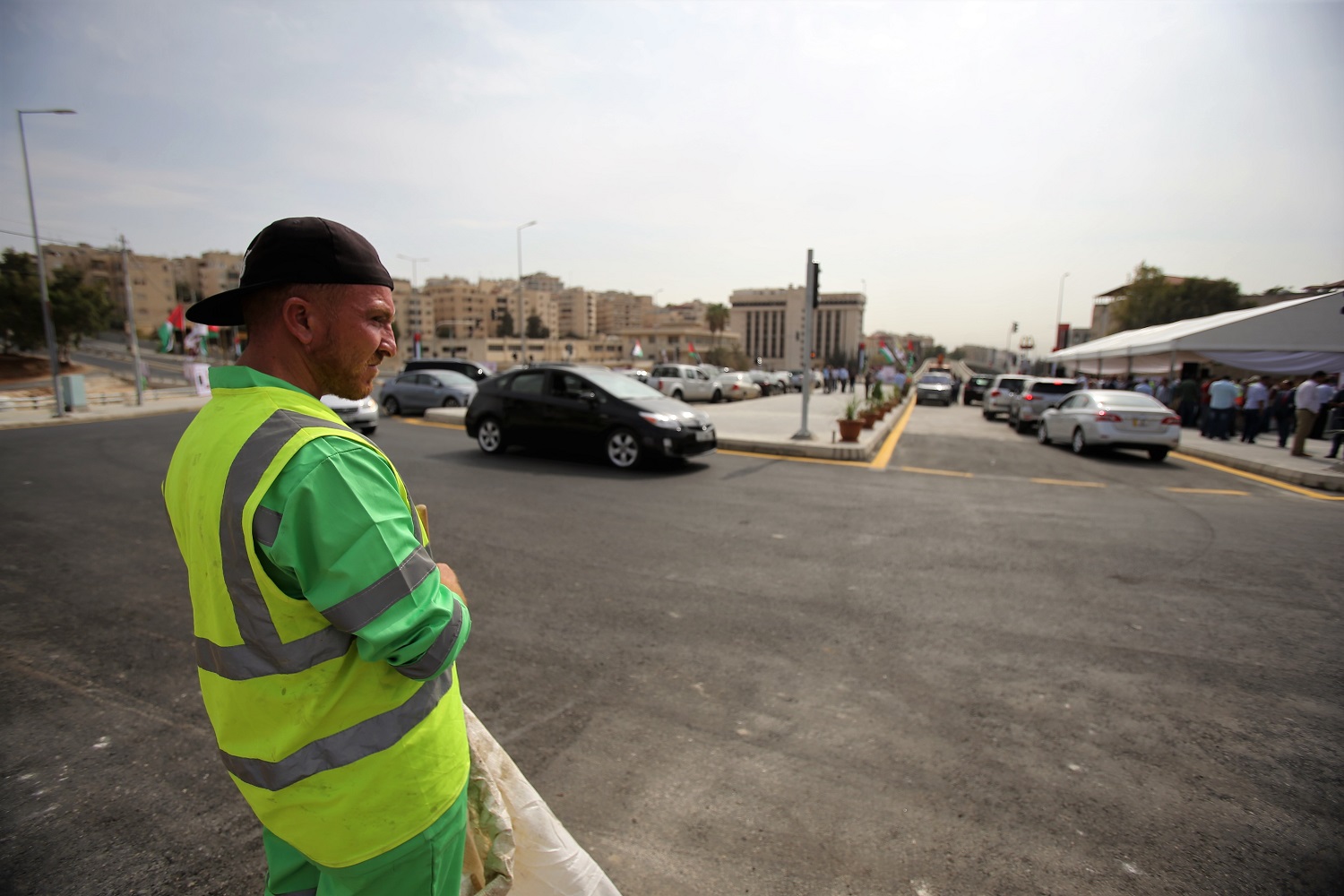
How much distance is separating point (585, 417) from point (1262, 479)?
10416 mm

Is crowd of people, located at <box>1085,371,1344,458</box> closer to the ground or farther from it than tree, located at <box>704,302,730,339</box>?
closer to the ground

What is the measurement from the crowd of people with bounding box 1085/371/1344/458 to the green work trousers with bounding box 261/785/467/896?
1055 cm

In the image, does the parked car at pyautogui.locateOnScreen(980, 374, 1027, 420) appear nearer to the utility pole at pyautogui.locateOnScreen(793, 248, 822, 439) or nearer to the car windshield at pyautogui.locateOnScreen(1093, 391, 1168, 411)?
the car windshield at pyautogui.locateOnScreen(1093, 391, 1168, 411)

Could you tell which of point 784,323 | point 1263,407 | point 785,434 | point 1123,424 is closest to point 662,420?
point 785,434

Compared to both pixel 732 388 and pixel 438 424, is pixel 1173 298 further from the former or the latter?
pixel 438 424

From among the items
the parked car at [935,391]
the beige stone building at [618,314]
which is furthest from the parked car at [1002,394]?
the beige stone building at [618,314]

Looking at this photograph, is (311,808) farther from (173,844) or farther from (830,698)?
(830,698)

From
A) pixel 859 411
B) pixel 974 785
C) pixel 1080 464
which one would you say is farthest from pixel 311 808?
pixel 859 411

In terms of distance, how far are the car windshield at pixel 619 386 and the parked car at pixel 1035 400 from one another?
39.8 ft

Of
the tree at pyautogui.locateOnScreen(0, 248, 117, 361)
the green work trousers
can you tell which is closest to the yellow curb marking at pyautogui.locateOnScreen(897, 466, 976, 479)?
the green work trousers

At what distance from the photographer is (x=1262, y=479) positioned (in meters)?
9.66

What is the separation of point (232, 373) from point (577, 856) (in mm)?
1411

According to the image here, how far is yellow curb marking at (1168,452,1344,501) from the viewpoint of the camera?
816 cm

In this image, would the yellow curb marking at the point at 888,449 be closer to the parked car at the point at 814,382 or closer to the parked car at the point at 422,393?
the parked car at the point at 422,393
